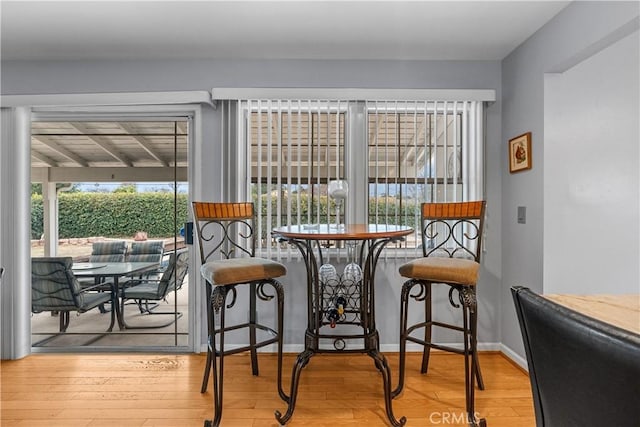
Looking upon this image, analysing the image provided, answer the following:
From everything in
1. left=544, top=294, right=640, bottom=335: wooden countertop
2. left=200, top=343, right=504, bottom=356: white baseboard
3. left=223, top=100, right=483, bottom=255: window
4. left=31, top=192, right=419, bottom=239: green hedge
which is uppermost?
left=223, top=100, right=483, bottom=255: window

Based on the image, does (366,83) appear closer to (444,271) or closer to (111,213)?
(444,271)

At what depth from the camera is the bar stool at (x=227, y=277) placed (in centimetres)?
181

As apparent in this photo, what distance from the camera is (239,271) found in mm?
1868

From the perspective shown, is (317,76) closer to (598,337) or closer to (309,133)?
(309,133)

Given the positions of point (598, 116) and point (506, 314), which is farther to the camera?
point (506, 314)

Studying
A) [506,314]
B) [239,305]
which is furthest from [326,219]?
[506,314]

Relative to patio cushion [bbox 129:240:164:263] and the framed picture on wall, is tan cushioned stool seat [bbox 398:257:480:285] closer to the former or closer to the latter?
the framed picture on wall

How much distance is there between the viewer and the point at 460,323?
2.83 m

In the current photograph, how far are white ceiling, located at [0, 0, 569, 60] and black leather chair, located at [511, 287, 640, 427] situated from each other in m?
2.06

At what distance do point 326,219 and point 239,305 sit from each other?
97 centimetres

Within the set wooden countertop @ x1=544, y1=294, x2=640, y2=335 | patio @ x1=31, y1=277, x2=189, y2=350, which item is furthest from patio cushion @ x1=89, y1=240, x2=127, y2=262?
wooden countertop @ x1=544, y1=294, x2=640, y2=335

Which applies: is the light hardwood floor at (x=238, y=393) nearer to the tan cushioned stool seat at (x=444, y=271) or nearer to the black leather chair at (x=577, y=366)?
the tan cushioned stool seat at (x=444, y=271)

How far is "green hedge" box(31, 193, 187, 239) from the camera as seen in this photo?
9.50ft

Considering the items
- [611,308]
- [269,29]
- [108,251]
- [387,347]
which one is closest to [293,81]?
[269,29]
